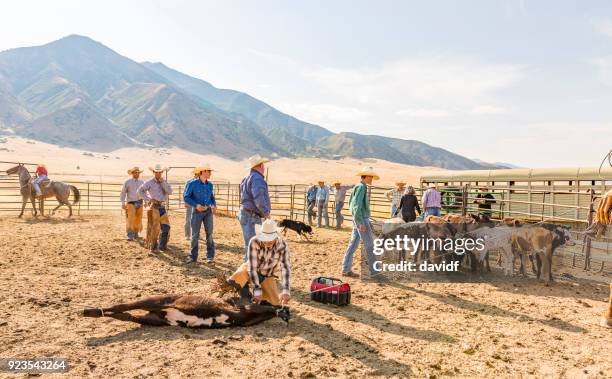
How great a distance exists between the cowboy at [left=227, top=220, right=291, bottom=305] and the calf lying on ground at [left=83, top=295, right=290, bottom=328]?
0.55 feet

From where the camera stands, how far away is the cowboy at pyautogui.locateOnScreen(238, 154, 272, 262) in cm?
588

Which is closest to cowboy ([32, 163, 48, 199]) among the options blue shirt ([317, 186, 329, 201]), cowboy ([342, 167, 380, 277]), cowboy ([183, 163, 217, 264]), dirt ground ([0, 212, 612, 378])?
dirt ground ([0, 212, 612, 378])

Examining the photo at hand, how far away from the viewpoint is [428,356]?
397 cm

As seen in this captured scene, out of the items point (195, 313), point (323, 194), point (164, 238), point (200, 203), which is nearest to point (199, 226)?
point (200, 203)

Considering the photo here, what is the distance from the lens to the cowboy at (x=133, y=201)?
31.8 ft

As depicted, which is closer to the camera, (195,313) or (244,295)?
(195,313)

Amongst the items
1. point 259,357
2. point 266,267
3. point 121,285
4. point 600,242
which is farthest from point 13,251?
point 600,242

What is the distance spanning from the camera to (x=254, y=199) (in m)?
5.91

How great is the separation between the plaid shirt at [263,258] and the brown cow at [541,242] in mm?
4791

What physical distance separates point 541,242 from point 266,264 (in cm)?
522

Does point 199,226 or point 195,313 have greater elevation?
point 199,226

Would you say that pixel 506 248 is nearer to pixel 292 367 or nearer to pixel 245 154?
pixel 292 367

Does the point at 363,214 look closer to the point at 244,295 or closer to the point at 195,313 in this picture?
the point at 244,295

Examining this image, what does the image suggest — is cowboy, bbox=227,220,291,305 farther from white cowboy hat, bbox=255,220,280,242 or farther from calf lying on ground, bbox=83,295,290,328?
calf lying on ground, bbox=83,295,290,328
